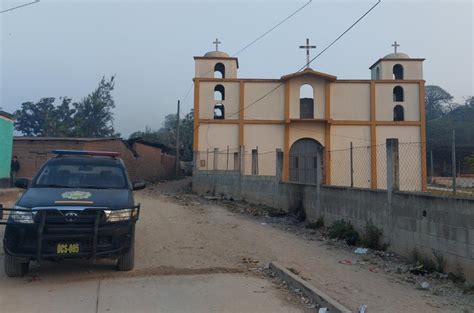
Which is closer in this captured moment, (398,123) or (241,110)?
(241,110)

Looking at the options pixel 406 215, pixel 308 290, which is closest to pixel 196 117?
pixel 406 215

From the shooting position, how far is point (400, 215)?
314 inches

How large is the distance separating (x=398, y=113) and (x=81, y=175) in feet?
92.5

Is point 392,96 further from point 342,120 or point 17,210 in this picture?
point 17,210

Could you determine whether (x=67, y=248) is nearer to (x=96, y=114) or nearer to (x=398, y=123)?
(x=398, y=123)

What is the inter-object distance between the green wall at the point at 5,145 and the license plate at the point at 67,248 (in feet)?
58.9

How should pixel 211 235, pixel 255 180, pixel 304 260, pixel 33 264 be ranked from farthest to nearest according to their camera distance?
pixel 255 180 < pixel 211 235 < pixel 304 260 < pixel 33 264

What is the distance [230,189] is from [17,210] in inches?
608

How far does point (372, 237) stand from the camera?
8.83m

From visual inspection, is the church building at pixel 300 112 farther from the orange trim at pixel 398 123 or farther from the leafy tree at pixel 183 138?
the leafy tree at pixel 183 138

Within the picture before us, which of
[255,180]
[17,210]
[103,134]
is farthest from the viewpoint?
[103,134]

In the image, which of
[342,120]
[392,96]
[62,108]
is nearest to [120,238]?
[342,120]

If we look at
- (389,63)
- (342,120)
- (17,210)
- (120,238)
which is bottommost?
(120,238)

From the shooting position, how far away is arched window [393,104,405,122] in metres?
30.7
